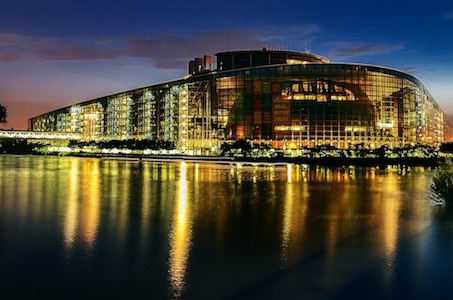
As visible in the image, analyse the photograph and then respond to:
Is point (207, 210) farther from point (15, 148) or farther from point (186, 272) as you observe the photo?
point (15, 148)

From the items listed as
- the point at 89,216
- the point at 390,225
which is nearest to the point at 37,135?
the point at 89,216

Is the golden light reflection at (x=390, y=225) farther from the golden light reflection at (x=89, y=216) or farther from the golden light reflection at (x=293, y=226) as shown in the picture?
the golden light reflection at (x=89, y=216)

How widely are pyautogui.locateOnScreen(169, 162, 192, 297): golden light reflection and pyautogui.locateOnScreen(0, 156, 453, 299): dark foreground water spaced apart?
0.11 feet

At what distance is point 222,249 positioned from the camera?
586 inches

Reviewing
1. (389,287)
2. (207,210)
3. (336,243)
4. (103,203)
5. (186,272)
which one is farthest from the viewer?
(103,203)

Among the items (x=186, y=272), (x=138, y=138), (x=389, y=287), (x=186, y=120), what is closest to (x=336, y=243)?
(x=389, y=287)

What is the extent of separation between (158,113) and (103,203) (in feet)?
402

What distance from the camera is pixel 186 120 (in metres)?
131

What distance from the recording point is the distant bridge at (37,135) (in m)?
190

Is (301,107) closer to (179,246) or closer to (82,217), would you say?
(82,217)

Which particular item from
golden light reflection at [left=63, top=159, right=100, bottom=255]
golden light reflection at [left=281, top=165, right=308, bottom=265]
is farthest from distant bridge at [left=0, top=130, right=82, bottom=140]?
golden light reflection at [left=281, top=165, right=308, bottom=265]

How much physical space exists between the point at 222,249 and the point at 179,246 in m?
1.42

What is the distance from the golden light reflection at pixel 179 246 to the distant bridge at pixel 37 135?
179192 mm

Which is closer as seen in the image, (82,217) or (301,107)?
(82,217)
